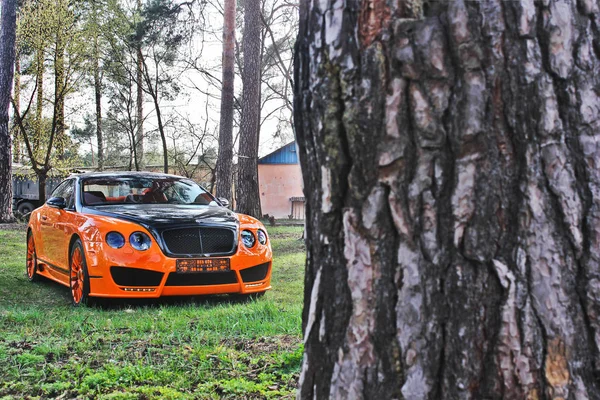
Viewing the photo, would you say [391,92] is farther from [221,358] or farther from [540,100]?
[221,358]

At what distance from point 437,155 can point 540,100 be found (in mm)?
299

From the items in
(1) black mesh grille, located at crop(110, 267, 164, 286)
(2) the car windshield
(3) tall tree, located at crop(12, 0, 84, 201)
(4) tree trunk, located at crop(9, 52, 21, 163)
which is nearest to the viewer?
(1) black mesh grille, located at crop(110, 267, 164, 286)

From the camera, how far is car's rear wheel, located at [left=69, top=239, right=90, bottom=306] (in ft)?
22.5

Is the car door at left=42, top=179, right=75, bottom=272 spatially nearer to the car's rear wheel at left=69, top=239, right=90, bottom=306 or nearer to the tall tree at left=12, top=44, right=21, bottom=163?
the car's rear wheel at left=69, top=239, right=90, bottom=306

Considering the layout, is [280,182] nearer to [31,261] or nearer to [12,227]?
[12,227]

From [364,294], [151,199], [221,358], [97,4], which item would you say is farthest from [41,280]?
[97,4]

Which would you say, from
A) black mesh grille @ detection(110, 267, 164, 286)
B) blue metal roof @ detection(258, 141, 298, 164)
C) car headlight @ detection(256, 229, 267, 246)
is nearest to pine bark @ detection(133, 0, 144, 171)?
blue metal roof @ detection(258, 141, 298, 164)

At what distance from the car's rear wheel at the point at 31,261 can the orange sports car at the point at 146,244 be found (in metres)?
0.90

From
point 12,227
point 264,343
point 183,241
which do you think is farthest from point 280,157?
point 264,343

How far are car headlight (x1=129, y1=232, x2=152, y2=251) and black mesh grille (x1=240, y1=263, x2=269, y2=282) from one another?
3.70 feet

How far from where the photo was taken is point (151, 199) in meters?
8.20

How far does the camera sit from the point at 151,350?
4297mm

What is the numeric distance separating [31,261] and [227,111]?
10202 millimetres

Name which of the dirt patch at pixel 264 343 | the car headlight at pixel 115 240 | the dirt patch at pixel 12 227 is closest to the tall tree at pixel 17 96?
the dirt patch at pixel 12 227
